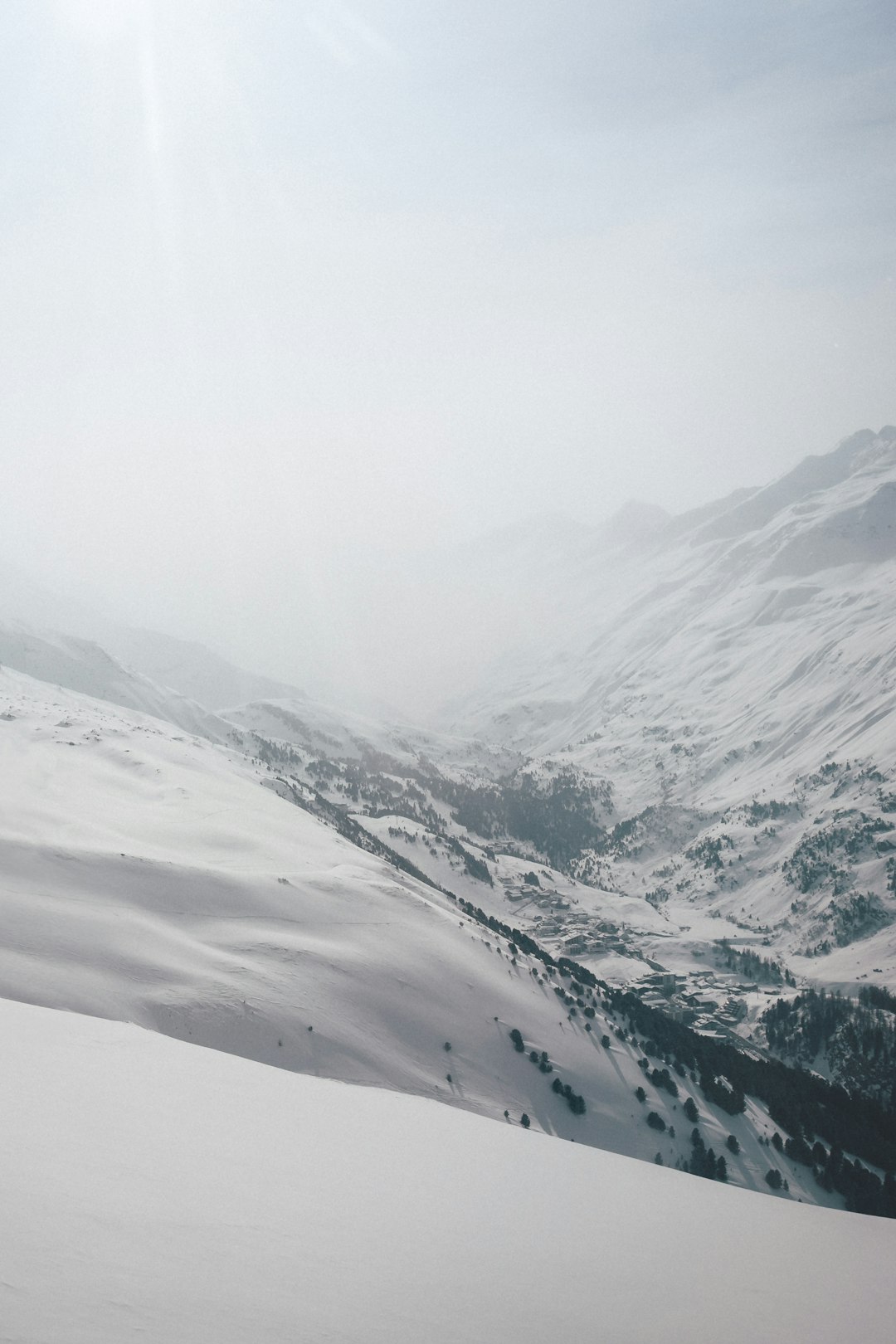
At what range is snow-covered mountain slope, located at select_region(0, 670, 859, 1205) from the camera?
51094 mm

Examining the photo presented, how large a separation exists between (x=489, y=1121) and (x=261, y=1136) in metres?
20.2

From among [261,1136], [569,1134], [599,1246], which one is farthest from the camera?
[569,1134]

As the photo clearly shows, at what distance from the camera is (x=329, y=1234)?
A: 46.7ft

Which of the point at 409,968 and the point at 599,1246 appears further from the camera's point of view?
the point at 409,968

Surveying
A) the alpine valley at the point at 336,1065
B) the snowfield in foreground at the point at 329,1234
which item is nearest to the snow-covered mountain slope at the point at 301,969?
the alpine valley at the point at 336,1065

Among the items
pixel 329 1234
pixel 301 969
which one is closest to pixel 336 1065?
pixel 301 969

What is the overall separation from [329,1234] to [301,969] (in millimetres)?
53748

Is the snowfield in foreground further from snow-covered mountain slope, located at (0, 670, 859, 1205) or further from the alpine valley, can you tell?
snow-covered mountain slope, located at (0, 670, 859, 1205)

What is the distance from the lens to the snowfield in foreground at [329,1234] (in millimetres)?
10469

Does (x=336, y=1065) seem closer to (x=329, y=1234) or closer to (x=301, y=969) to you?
(x=301, y=969)

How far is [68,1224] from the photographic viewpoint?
11180mm

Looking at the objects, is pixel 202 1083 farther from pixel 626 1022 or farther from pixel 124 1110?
pixel 626 1022

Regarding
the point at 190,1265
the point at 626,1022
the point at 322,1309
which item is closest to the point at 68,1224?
the point at 190,1265

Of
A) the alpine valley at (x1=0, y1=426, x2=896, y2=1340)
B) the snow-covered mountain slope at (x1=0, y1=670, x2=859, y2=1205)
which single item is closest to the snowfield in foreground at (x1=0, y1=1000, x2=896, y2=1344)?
→ the alpine valley at (x1=0, y1=426, x2=896, y2=1340)
